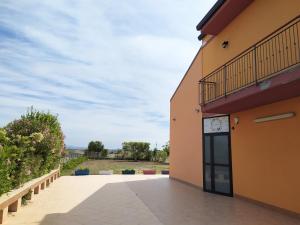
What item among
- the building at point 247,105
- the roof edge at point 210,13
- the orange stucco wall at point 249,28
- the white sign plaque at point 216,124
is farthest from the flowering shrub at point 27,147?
the roof edge at point 210,13

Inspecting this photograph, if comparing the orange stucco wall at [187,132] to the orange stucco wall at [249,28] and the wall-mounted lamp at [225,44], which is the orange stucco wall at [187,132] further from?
the wall-mounted lamp at [225,44]

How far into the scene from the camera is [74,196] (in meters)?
9.71

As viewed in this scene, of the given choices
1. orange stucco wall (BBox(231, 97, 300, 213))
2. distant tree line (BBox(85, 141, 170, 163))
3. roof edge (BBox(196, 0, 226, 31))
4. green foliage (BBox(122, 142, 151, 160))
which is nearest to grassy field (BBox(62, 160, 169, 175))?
distant tree line (BBox(85, 141, 170, 163))

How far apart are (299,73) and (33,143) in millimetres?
8590

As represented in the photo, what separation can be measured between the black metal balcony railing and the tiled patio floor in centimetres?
349

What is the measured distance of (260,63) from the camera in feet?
27.5

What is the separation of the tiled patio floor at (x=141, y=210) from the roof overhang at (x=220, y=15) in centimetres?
653

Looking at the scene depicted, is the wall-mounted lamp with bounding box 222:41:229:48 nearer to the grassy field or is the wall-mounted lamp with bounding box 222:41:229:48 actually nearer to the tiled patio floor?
the tiled patio floor

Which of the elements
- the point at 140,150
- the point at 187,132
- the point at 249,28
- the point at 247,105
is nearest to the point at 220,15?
the point at 249,28

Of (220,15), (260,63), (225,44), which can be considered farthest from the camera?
(225,44)

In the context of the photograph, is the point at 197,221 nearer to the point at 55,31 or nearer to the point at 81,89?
the point at 55,31

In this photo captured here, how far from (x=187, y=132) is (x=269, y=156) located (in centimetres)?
575

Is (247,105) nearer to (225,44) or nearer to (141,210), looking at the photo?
(225,44)

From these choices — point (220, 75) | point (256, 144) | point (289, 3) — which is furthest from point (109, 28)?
point (256, 144)
